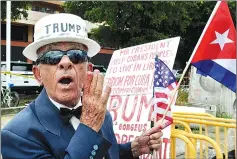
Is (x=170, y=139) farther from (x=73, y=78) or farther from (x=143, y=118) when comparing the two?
(x=73, y=78)

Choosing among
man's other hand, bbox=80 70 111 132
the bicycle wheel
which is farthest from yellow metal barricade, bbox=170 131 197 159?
the bicycle wheel

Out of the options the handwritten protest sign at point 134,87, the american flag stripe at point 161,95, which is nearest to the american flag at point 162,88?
the american flag stripe at point 161,95

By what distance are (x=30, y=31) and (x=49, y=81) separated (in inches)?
1152

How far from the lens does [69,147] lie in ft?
5.81

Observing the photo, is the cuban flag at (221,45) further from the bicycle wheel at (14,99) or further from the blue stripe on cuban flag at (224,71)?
the bicycle wheel at (14,99)

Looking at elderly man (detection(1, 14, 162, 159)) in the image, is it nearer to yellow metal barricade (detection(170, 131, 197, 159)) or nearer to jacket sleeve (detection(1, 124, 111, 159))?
jacket sleeve (detection(1, 124, 111, 159))

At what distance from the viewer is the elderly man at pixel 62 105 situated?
183 cm

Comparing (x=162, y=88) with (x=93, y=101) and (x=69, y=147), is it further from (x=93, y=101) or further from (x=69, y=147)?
(x=69, y=147)

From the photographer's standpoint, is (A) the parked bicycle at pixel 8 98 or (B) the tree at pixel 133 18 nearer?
(A) the parked bicycle at pixel 8 98

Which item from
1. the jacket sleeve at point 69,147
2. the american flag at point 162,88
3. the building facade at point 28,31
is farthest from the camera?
the building facade at point 28,31

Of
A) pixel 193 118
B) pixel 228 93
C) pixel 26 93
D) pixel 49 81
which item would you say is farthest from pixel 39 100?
pixel 26 93

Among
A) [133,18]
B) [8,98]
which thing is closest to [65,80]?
[8,98]

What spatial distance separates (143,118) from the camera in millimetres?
3871

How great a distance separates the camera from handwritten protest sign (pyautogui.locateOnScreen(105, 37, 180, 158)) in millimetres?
3830
